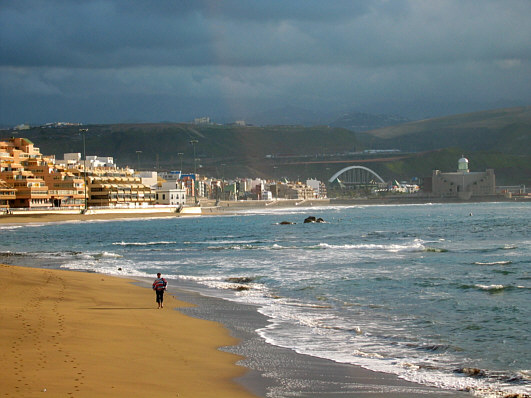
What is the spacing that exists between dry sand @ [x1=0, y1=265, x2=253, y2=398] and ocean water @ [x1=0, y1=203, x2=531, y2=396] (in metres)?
2.54

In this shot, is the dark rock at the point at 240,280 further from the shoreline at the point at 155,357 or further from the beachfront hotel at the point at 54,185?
the beachfront hotel at the point at 54,185

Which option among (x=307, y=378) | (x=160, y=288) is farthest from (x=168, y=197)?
(x=307, y=378)

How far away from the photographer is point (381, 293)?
26.9 m

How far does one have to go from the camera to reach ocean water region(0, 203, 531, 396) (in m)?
16.4

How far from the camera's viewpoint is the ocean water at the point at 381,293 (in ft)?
53.7

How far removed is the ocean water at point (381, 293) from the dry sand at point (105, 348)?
8.34 ft

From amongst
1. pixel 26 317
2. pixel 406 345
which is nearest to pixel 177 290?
pixel 26 317

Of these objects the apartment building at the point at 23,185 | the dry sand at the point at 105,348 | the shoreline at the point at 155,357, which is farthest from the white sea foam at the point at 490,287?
the apartment building at the point at 23,185

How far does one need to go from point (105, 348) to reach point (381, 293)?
13.4 m

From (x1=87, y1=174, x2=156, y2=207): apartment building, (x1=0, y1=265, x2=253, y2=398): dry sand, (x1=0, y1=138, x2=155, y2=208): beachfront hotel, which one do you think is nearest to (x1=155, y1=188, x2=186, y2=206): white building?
(x1=87, y1=174, x2=156, y2=207): apartment building

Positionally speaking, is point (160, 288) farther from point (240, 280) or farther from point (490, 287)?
point (490, 287)

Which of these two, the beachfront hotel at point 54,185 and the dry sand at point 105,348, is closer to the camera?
the dry sand at point 105,348

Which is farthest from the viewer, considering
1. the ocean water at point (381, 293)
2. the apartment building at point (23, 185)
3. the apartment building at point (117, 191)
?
the apartment building at point (117, 191)

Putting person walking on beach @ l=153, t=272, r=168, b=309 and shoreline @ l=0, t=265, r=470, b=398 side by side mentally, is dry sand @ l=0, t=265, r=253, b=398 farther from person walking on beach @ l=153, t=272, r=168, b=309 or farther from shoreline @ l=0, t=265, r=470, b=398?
person walking on beach @ l=153, t=272, r=168, b=309
